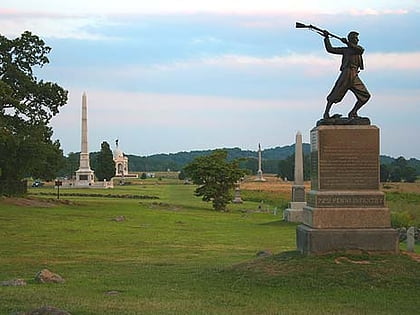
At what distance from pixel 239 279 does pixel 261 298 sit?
1668 mm

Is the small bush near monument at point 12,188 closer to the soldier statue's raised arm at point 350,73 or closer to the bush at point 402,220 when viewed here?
the bush at point 402,220

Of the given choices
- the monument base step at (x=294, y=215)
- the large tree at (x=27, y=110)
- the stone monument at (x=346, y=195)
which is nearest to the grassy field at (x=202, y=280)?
the stone monument at (x=346, y=195)

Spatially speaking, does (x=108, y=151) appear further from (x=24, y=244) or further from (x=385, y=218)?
(x=385, y=218)

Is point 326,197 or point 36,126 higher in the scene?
point 36,126

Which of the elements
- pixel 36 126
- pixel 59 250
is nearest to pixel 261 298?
pixel 59 250

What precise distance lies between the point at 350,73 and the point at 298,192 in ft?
74.6

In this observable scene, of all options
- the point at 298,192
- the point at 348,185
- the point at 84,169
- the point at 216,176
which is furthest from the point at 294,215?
the point at 84,169

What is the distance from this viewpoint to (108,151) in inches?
4407

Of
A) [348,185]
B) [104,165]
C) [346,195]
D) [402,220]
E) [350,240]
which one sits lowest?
[402,220]

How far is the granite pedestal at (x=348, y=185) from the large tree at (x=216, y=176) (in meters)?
39.5

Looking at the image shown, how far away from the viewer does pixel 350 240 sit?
49.3 ft

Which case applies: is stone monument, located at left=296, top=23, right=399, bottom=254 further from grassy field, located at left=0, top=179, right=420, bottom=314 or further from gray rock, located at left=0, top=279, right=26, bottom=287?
gray rock, located at left=0, top=279, right=26, bottom=287

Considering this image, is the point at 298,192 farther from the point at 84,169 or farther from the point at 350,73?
the point at 84,169

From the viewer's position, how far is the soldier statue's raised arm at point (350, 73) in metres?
16.1
